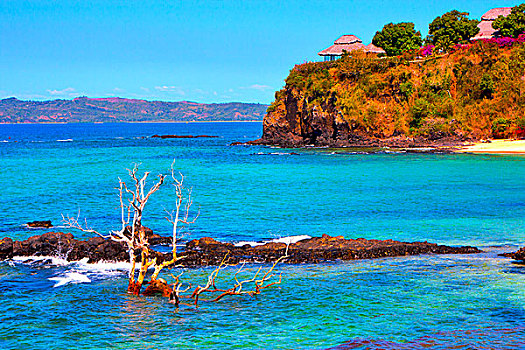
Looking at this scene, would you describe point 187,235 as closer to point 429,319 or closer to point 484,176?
point 429,319

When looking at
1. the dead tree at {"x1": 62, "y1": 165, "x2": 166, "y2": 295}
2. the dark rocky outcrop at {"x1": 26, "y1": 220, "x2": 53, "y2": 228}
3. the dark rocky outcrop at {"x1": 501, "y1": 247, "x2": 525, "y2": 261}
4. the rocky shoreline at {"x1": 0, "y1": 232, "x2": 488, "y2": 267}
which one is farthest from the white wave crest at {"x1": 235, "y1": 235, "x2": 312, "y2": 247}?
the dark rocky outcrop at {"x1": 26, "y1": 220, "x2": 53, "y2": 228}

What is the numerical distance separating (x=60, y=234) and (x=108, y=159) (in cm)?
6446

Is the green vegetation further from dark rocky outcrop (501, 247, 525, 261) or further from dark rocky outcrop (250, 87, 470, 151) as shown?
dark rocky outcrop (501, 247, 525, 261)

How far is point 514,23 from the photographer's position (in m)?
103

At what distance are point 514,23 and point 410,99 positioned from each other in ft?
81.8

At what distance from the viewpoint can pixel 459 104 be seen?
98.6 metres

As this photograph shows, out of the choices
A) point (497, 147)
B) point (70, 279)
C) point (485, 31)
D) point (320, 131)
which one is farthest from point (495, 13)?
point (70, 279)

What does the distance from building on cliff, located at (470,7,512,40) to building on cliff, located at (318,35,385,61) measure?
64.8 feet

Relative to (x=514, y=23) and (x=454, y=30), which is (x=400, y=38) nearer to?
(x=454, y=30)

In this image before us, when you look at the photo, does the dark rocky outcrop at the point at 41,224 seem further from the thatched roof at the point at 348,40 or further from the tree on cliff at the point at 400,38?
the thatched roof at the point at 348,40

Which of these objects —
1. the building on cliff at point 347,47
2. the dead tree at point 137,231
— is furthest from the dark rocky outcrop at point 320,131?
the dead tree at point 137,231

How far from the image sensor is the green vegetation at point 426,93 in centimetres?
9581

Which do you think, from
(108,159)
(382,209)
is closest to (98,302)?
(382,209)

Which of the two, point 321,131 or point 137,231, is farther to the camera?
point 321,131
